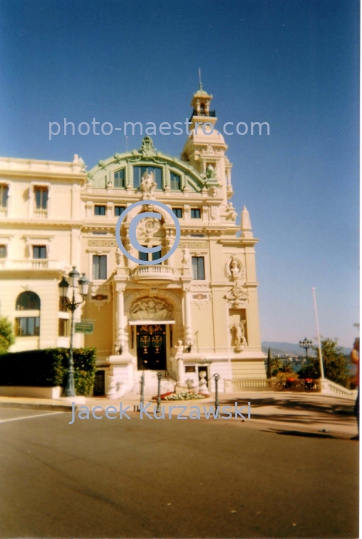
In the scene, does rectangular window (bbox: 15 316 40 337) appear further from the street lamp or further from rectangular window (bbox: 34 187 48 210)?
the street lamp

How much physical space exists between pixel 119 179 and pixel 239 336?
9.05 m

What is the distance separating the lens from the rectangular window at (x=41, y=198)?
12965mm

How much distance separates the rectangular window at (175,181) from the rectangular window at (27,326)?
984cm

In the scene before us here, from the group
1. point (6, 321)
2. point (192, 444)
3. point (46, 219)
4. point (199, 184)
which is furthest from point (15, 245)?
point (199, 184)

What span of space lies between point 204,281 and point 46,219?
8005mm

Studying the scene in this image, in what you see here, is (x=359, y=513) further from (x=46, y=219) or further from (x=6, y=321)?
(x=46, y=219)

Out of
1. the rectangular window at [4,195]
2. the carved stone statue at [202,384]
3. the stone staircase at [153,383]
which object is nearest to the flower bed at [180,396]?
the stone staircase at [153,383]

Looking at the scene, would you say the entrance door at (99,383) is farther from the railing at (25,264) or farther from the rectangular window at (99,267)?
the railing at (25,264)

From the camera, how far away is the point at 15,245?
1223cm

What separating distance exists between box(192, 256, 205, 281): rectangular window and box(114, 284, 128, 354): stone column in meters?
4.09

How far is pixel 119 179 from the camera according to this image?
657 inches

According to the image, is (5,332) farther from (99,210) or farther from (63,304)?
(99,210)

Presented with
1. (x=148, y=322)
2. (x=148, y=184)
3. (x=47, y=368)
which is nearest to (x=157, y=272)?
(x=148, y=322)

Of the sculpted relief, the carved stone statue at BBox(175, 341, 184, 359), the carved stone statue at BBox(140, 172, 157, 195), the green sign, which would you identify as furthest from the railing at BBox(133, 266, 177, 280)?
the green sign
